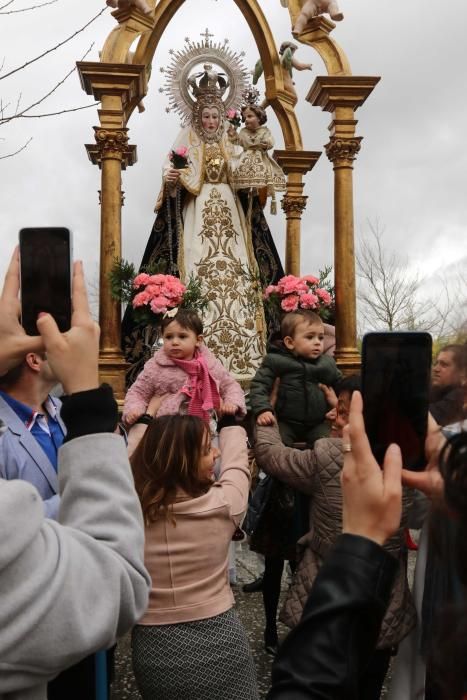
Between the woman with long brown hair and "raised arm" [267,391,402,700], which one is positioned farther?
the woman with long brown hair

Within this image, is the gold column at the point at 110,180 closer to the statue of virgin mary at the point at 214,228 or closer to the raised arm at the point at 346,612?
the statue of virgin mary at the point at 214,228

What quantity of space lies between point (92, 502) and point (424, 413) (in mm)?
683

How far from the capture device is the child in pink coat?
16.8 feet

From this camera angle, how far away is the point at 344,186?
912 centimetres

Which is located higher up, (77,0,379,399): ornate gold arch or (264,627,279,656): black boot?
(77,0,379,399): ornate gold arch

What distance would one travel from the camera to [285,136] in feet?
36.9

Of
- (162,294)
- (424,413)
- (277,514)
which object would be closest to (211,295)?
(162,294)

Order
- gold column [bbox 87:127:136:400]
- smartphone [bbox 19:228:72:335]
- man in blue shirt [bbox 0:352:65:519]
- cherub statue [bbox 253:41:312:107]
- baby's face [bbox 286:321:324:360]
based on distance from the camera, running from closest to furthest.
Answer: smartphone [bbox 19:228:72:335] → man in blue shirt [bbox 0:352:65:519] → baby's face [bbox 286:321:324:360] → gold column [bbox 87:127:136:400] → cherub statue [bbox 253:41:312:107]

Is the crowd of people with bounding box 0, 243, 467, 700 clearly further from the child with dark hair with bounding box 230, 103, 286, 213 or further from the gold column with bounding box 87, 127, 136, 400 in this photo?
the child with dark hair with bounding box 230, 103, 286, 213

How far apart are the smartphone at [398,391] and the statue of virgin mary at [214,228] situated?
731 cm

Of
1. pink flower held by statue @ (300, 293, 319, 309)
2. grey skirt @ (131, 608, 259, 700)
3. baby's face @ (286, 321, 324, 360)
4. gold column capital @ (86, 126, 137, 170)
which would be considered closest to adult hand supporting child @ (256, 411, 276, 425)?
baby's face @ (286, 321, 324, 360)

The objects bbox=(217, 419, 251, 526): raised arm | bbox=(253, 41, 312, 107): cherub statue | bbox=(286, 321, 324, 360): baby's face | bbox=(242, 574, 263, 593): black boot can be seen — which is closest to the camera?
bbox=(217, 419, 251, 526): raised arm

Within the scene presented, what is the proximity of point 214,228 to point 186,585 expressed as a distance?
703 cm

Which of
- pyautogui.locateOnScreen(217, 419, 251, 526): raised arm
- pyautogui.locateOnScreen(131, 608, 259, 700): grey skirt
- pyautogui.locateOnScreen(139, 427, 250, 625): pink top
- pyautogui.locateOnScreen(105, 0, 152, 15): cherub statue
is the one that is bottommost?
pyautogui.locateOnScreen(131, 608, 259, 700): grey skirt
